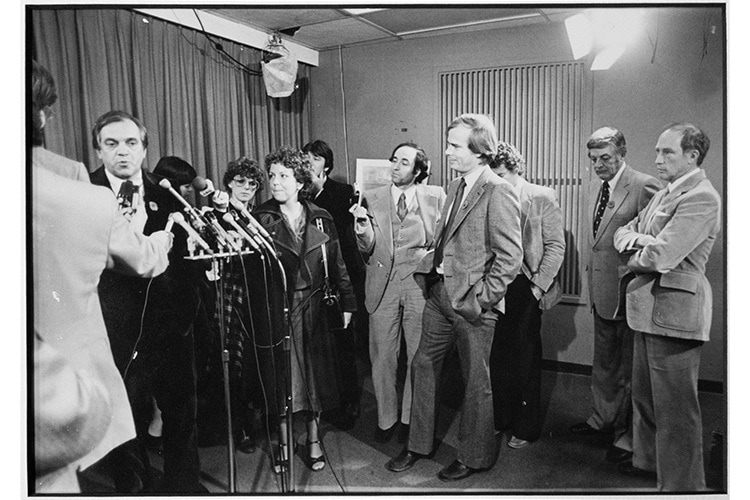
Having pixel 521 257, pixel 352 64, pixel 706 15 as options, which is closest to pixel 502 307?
pixel 521 257

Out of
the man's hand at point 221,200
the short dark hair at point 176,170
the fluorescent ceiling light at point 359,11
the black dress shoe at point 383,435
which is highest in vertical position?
the fluorescent ceiling light at point 359,11

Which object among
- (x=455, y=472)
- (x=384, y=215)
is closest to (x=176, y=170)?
(x=384, y=215)

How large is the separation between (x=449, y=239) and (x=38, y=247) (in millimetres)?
1527

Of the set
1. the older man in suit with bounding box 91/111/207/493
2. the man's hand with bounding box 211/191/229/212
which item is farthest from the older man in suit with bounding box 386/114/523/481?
the older man in suit with bounding box 91/111/207/493

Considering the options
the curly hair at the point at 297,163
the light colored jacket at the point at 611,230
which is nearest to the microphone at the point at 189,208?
the curly hair at the point at 297,163

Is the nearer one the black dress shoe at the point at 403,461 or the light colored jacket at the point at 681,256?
the light colored jacket at the point at 681,256

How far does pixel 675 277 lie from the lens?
2.10 meters

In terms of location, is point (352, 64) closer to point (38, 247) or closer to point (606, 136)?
point (606, 136)

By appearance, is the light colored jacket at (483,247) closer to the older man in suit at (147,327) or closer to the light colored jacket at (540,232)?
the light colored jacket at (540,232)

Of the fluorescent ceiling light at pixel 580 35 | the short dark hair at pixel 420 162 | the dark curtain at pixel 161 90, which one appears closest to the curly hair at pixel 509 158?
the short dark hair at pixel 420 162

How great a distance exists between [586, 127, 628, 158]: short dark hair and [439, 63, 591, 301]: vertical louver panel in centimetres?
Result: 4

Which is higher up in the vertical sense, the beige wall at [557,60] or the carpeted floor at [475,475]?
the beige wall at [557,60]

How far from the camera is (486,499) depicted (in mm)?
2160

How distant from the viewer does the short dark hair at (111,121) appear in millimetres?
2080
